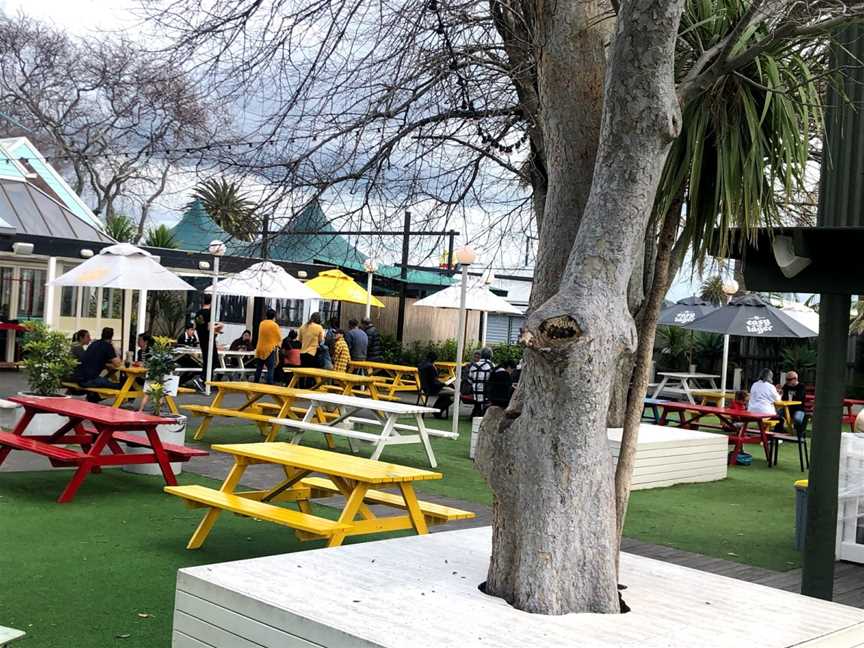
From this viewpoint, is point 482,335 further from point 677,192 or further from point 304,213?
point 677,192

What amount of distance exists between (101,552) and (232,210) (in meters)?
2.41

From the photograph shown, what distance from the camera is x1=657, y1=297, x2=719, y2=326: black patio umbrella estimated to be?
19.2 m

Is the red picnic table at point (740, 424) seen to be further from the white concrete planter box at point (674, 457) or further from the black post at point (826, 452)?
the black post at point (826, 452)

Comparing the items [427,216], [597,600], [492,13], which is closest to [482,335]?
[427,216]

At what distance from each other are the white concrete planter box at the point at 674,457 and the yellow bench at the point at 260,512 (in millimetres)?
5051

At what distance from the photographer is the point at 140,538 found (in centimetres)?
730

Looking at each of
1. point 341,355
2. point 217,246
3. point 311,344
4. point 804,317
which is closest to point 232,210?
point 217,246

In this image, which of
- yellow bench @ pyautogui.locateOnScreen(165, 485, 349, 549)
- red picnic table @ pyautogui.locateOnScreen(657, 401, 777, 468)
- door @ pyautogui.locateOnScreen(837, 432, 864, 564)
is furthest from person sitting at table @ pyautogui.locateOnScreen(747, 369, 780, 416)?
yellow bench @ pyautogui.locateOnScreen(165, 485, 349, 549)

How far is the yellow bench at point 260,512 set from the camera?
6.31 meters

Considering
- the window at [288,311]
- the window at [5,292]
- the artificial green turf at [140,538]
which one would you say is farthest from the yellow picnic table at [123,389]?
the window at [288,311]

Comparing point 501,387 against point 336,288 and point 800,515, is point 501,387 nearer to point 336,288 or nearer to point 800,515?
point 800,515

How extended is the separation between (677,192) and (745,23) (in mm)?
991

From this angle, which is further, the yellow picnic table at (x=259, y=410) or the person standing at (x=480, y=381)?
the person standing at (x=480, y=381)

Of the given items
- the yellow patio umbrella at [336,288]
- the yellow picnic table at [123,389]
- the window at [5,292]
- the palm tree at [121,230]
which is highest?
the palm tree at [121,230]
